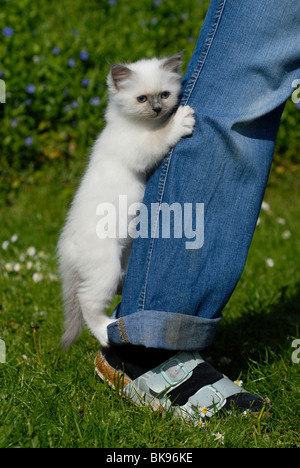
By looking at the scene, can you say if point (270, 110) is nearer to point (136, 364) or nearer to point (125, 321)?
point (125, 321)

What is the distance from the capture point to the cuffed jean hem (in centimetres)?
188

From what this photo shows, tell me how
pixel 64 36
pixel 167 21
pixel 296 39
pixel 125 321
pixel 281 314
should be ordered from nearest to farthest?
pixel 296 39
pixel 125 321
pixel 281 314
pixel 64 36
pixel 167 21

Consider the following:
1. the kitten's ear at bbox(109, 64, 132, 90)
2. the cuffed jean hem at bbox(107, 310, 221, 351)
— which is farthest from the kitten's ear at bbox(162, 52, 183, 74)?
the cuffed jean hem at bbox(107, 310, 221, 351)

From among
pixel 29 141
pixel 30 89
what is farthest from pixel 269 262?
pixel 30 89

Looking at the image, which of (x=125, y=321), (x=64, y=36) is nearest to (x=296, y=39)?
(x=125, y=321)

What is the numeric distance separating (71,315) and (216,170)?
90 cm

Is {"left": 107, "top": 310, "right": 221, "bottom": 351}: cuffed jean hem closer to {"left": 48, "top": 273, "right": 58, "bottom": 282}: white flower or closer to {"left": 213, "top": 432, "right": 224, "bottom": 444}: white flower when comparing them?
{"left": 213, "top": 432, "right": 224, "bottom": 444}: white flower

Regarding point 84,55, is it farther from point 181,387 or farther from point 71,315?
point 181,387

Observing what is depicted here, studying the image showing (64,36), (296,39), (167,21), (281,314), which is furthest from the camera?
(167,21)

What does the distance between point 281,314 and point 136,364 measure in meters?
1.08

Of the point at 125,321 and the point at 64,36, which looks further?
the point at 64,36

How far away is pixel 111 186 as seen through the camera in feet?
7.02

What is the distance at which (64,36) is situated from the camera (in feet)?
15.3

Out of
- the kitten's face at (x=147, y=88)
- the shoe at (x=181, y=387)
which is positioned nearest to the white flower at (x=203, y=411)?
the shoe at (x=181, y=387)
